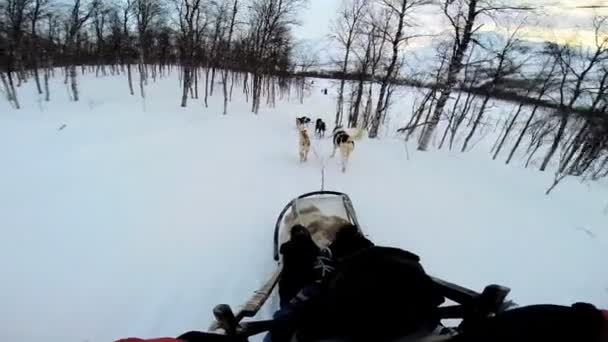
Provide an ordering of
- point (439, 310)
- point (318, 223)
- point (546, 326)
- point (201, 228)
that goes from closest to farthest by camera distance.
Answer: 1. point (546, 326)
2. point (439, 310)
3. point (318, 223)
4. point (201, 228)

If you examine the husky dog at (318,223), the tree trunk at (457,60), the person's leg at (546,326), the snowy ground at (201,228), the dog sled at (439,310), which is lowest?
the snowy ground at (201,228)

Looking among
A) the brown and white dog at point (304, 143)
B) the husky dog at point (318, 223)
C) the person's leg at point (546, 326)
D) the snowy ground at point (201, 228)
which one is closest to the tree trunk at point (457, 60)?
the snowy ground at point (201, 228)

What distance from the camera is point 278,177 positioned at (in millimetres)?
7590

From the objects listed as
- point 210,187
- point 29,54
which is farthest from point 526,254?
point 29,54

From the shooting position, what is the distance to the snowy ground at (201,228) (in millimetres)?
3227

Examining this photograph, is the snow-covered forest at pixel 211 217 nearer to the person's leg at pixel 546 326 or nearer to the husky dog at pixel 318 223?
the husky dog at pixel 318 223

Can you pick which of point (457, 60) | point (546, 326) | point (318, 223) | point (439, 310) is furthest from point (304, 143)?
point (546, 326)

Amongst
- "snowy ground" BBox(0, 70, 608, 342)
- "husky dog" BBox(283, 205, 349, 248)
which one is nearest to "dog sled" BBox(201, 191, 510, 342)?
"husky dog" BBox(283, 205, 349, 248)

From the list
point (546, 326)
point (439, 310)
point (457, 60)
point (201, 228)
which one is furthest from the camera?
point (457, 60)

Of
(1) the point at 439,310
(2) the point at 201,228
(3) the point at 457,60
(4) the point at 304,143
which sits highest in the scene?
(3) the point at 457,60

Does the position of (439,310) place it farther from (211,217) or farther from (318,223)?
(211,217)

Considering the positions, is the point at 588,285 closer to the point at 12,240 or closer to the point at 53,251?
the point at 53,251

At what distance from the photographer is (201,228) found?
→ 4.84 metres

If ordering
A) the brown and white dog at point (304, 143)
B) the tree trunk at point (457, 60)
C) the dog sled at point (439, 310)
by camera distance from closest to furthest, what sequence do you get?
the dog sled at point (439, 310) → the brown and white dog at point (304, 143) → the tree trunk at point (457, 60)
